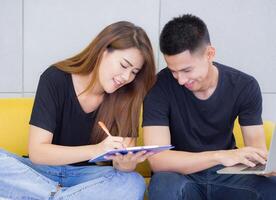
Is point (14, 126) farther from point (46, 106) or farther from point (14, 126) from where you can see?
point (46, 106)

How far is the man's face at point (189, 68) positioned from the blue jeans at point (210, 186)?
0.38 meters

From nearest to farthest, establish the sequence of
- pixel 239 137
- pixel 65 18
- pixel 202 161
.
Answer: pixel 202 161 < pixel 239 137 < pixel 65 18

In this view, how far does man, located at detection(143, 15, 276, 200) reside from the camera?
1.62 meters

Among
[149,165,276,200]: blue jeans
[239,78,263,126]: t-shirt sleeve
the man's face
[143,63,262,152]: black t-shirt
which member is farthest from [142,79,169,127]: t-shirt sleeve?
[239,78,263,126]: t-shirt sleeve

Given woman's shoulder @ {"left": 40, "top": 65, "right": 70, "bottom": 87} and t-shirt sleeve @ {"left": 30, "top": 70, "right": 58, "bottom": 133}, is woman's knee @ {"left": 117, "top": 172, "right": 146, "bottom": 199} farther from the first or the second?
woman's shoulder @ {"left": 40, "top": 65, "right": 70, "bottom": 87}

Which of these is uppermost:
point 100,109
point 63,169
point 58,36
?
point 58,36

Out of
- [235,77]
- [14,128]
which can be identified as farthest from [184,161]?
[14,128]

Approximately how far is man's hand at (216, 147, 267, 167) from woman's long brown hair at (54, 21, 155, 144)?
45 centimetres

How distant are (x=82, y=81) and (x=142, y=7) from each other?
2.65 ft

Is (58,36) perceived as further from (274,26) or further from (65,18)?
(274,26)

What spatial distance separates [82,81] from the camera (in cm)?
188

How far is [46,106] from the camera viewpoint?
176cm

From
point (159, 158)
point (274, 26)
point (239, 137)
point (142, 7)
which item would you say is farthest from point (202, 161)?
point (274, 26)

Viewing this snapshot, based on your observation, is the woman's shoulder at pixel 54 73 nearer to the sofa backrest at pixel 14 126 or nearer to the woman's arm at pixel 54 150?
the woman's arm at pixel 54 150
